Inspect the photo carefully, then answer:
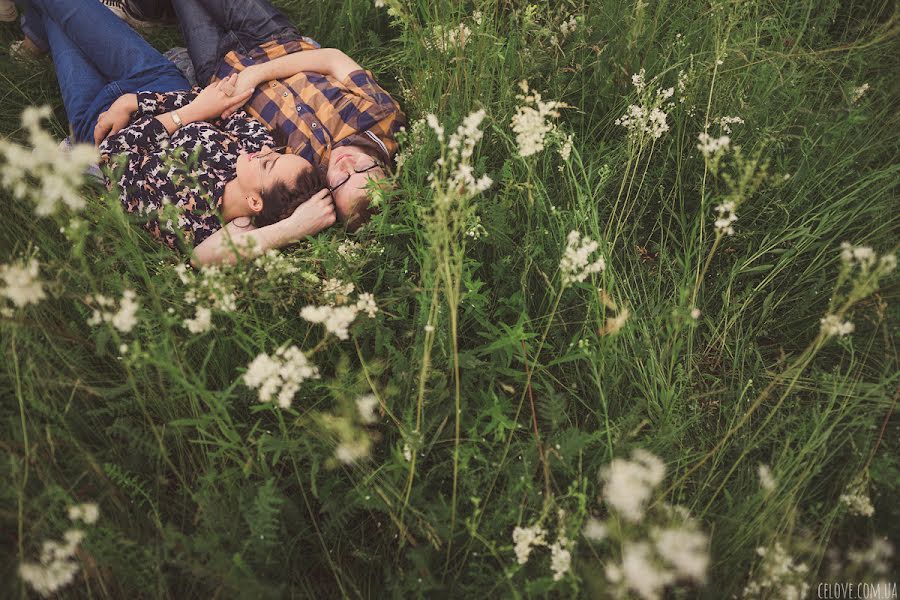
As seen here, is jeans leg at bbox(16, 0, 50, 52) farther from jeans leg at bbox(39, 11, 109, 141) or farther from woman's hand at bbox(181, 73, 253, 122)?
woman's hand at bbox(181, 73, 253, 122)

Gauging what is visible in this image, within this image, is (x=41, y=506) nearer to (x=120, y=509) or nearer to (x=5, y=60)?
→ (x=120, y=509)

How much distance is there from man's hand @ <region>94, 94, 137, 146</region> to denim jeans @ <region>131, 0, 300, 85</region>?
0.47 m

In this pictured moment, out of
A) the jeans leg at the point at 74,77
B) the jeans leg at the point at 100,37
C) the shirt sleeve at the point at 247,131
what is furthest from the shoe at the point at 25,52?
the shirt sleeve at the point at 247,131

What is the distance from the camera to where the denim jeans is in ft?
10.2

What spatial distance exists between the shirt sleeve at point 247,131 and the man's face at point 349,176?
16.3 inches

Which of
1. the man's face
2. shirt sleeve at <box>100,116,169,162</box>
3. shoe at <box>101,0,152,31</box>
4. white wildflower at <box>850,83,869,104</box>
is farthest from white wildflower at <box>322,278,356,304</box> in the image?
shoe at <box>101,0,152,31</box>

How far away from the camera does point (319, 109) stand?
9.73ft

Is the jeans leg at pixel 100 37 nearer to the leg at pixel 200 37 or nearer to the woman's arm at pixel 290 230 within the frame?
the leg at pixel 200 37

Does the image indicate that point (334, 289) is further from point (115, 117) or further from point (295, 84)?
point (115, 117)

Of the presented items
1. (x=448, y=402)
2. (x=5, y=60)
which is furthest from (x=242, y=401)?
(x=5, y=60)

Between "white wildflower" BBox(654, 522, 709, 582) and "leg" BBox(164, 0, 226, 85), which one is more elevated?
"leg" BBox(164, 0, 226, 85)

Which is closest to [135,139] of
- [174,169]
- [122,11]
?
[174,169]

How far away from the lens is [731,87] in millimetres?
2615

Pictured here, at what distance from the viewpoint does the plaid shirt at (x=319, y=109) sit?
2.83m
